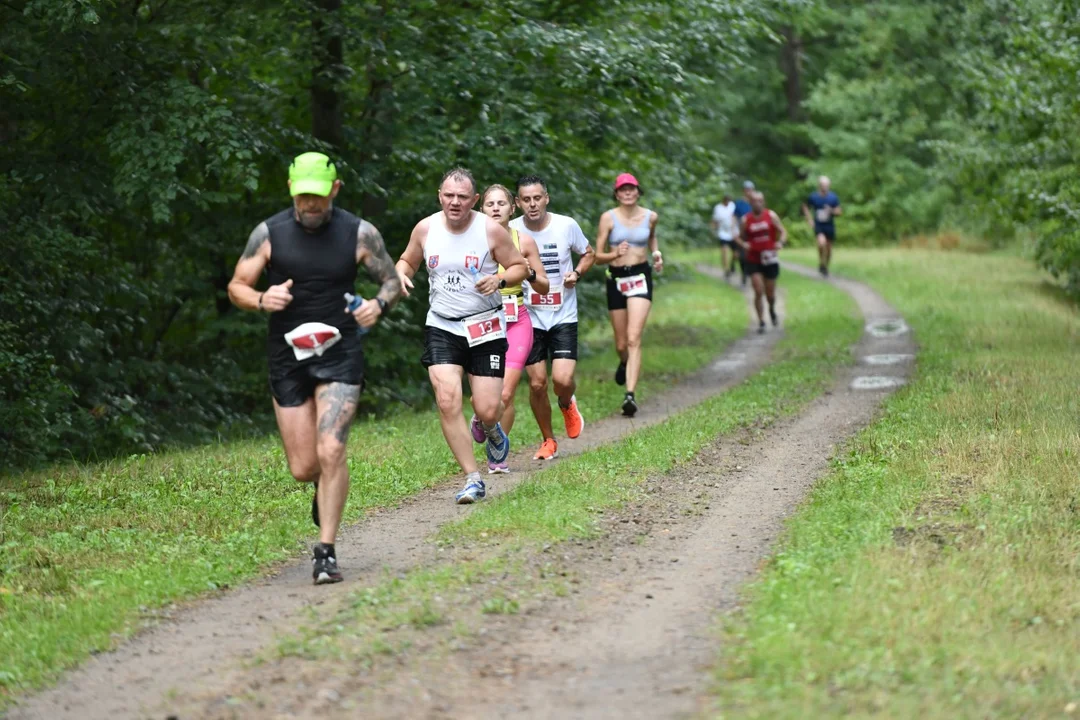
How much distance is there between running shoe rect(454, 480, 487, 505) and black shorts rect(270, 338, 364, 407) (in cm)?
204

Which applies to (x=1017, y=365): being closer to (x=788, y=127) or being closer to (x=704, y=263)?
(x=704, y=263)

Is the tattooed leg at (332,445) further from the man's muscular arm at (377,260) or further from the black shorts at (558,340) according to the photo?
the black shorts at (558,340)

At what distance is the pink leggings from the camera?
33.9 ft

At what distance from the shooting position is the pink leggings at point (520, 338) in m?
10.3

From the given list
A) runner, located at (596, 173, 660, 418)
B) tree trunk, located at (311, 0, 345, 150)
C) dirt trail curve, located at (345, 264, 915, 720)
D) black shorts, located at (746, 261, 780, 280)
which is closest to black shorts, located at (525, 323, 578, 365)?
dirt trail curve, located at (345, 264, 915, 720)

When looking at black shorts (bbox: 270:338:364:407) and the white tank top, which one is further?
the white tank top

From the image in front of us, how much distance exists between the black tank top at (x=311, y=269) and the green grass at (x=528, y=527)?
4.41ft

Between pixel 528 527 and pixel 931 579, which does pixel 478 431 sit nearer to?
pixel 528 527

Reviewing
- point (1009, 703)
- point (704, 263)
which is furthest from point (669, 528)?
point (704, 263)

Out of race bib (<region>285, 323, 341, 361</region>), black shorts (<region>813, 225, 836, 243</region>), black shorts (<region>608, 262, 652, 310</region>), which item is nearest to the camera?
race bib (<region>285, 323, 341, 361</region>)

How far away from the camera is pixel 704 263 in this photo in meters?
41.2

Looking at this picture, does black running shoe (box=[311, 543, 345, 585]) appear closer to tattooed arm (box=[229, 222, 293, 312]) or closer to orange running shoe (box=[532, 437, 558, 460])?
tattooed arm (box=[229, 222, 293, 312])

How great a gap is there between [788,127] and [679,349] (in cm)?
3462

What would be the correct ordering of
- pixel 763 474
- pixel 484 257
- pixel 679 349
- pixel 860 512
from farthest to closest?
pixel 679 349 → pixel 763 474 → pixel 484 257 → pixel 860 512
